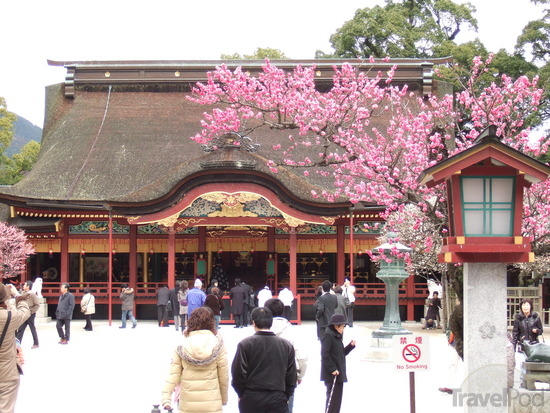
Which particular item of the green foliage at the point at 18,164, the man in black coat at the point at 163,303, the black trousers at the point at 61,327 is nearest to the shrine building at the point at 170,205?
the man in black coat at the point at 163,303

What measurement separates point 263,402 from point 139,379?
23.1 ft

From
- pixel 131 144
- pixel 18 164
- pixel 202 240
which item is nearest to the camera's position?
pixel 202 240

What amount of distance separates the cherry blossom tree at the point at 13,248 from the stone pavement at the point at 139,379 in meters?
6.12

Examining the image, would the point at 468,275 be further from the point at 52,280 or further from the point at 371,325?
the point at 52,280

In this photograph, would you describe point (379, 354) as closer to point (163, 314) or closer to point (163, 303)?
point (163, 303)

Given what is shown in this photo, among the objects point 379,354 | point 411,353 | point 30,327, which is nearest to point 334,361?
point 411,353

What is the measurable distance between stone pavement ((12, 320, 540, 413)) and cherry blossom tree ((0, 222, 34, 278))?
20.1 feet

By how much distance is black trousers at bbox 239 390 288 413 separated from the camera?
6.93 meters

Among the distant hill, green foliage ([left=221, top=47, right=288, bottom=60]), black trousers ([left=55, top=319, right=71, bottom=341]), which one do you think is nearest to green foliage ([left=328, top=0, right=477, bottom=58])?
green foliage ([left=221, top=47, right=288, bottom=60])

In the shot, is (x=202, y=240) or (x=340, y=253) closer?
(x=340, y=253)

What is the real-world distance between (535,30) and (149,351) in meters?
22.4

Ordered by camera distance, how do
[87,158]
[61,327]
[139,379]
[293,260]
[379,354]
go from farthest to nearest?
[87,158], [293,260], [61,327], [379,354], [139,379]

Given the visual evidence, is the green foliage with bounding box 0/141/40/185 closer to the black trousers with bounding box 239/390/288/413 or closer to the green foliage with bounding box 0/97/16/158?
the green foliage with bounding box 0/97/16/158

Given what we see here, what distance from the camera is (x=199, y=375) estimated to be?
6.94 metres
